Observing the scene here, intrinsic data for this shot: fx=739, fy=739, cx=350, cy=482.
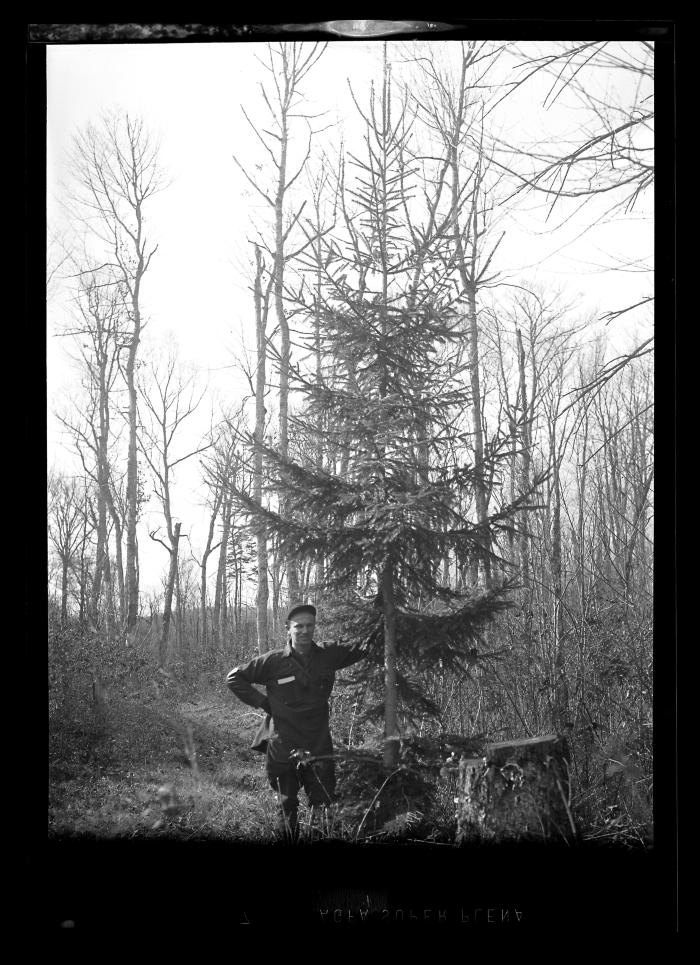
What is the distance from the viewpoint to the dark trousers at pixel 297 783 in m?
4.64

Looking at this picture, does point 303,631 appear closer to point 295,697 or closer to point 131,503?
point 295,697

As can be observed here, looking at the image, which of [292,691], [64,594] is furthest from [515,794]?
[64,594]

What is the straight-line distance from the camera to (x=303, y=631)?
4.84 metres

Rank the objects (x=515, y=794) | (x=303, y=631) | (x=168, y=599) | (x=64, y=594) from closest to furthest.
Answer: (x=515, y=794), (x=303, y=631), (x=64, y=594), (x=168, y=599)

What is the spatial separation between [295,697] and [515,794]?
1464 mm

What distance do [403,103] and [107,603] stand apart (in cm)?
449

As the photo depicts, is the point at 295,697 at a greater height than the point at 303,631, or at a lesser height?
lesser

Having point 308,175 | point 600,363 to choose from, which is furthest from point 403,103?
point 600,363

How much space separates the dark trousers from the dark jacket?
0.26 feet

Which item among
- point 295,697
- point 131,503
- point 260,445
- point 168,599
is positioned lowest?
point 295,697

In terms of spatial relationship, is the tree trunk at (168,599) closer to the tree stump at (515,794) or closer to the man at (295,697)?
the man at (295,697)

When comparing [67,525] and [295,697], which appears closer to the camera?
[295,697]
